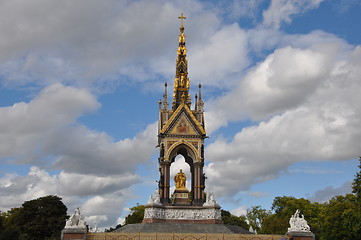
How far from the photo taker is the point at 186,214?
37.2m

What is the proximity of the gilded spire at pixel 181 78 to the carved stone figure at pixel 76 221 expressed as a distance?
46.1ft

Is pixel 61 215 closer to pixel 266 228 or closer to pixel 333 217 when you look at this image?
pixel 266 228

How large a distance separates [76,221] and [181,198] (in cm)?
1057

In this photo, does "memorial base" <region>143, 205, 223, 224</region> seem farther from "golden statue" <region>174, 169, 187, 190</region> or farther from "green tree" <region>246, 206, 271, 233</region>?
"green tree" <region>246, 206, 271, 233</region>

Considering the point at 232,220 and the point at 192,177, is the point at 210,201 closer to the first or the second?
the point at 192,177

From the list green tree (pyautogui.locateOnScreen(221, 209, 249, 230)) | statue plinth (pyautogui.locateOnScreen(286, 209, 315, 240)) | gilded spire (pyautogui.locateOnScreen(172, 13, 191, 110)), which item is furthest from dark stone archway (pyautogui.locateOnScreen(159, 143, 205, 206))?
green tree (pyautogui.locateOnScreen(221, 209, 249, 230))

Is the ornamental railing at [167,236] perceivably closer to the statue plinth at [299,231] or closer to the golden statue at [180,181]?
the statue plinth at [299,231]

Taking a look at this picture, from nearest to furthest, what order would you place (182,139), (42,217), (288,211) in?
(182,139) < (42,217) < (288,211)

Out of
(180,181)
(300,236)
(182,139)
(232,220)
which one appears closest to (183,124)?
(182,139)

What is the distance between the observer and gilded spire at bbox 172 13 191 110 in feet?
136

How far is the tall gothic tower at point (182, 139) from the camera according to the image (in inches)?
1528

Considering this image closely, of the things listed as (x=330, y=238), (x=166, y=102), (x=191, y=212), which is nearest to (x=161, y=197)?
(x=191, y=212)

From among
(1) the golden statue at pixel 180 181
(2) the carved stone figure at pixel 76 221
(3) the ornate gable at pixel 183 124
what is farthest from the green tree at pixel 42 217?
(2) the carved stone figure at pixel 76 221

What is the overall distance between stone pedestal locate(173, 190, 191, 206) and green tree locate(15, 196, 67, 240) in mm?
19977
